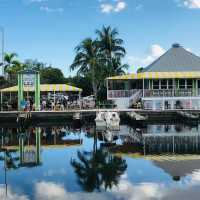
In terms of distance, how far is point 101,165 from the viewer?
1146cm

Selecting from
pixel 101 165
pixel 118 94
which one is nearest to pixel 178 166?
pixel 101 165

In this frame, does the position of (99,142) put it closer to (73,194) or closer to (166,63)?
(73,194)

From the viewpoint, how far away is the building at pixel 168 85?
26297mm

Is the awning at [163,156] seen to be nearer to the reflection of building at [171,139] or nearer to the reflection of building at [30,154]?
the reflection of building at [171,139]

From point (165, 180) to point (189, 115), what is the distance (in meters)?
15.3

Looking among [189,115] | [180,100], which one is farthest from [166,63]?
[189,115]

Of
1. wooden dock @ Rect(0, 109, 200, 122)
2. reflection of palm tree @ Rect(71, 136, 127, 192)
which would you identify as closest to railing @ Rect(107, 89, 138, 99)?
wooden dock @ Rect(0, 109, 200, 122)

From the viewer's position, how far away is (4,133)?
19.9 metres

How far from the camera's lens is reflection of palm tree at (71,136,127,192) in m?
9.34

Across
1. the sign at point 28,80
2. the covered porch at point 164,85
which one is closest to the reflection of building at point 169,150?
the covered porch at point 164,85

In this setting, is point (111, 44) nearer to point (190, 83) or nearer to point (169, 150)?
point (190, 83)

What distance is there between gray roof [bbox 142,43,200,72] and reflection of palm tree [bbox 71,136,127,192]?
1883cm

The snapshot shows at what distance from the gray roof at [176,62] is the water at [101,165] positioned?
483 inches

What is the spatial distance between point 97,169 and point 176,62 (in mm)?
23189
